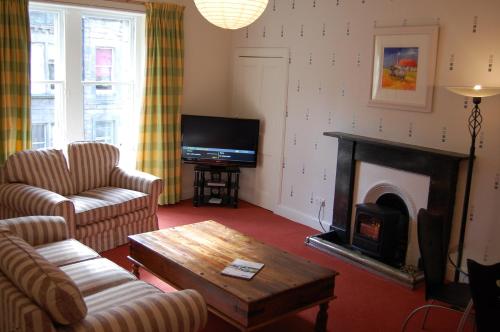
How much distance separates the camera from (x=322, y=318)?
11.1 ft

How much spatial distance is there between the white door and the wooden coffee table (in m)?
2.21

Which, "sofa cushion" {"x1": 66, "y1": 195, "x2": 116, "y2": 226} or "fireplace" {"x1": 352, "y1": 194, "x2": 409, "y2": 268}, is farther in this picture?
"fireplace" {"x1": 352, "y1": 194, "x2": 409, "y2": 268}

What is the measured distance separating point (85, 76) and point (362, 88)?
2958 millimetres

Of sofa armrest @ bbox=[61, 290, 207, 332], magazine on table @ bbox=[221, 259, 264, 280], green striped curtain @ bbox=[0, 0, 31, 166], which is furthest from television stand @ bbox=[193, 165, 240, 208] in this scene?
sofa armrest @ bbox=[61, 290, 207, 332]

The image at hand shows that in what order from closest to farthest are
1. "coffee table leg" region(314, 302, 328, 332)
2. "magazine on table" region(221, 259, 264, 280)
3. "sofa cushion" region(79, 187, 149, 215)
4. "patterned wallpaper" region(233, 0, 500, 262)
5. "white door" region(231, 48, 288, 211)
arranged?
"magazine on table" region(221, 259, 264, 280) < "coffee table leg" region(314, 302, 328, 332) < "patterned wallpaper" region(233, 0, 500, 262) < "sofa cushion" region(79, 187, 149, 215) < "white door" region(231, 48, 288, 211)

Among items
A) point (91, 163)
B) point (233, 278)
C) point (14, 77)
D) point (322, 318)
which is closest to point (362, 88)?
point (322, 318)

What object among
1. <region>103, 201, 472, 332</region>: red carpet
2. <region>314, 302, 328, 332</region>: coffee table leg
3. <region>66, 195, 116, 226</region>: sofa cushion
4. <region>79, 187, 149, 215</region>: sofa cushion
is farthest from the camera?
<region>79, 187, 149, 215</region>: sofa cushion

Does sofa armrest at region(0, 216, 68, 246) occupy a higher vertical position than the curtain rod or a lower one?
lower

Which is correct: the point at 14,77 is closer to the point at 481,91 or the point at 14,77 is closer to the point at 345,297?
the point at 345,297

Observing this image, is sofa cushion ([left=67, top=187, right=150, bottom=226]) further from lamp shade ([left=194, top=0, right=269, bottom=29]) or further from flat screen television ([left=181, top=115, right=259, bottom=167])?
lamp shade ([left=194, top=0, right=269, bottom=29])

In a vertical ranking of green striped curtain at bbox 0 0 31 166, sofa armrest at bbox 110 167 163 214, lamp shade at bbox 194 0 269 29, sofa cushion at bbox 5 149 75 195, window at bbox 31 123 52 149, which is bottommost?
sofa armrest at bbox 110 167 163 214

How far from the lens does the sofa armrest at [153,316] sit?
2.26m

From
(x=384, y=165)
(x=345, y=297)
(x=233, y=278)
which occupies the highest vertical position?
(x=384, y=165)

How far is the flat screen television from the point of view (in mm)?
6141
